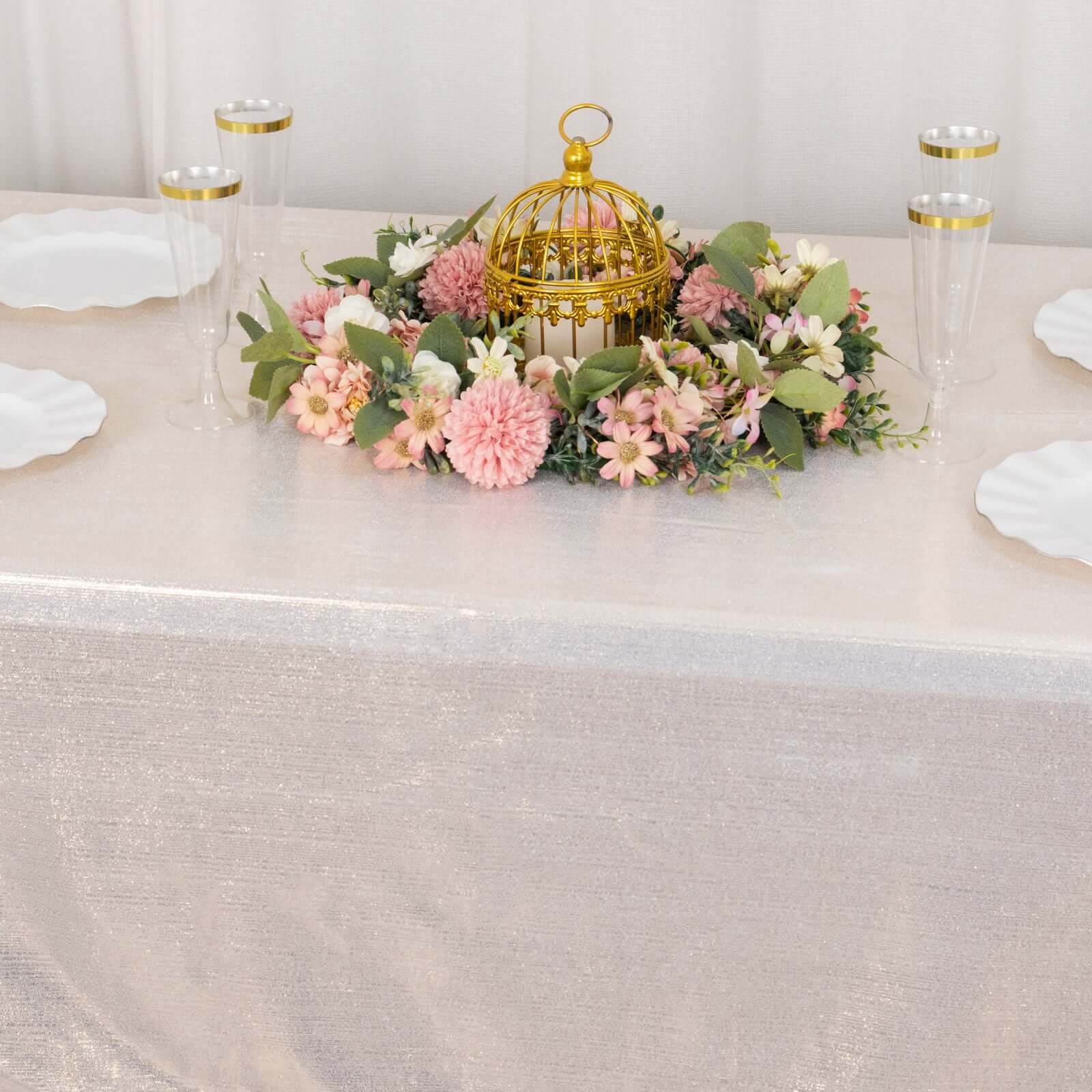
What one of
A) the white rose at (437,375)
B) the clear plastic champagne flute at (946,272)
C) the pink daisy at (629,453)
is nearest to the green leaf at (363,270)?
the white rose at (437,375)

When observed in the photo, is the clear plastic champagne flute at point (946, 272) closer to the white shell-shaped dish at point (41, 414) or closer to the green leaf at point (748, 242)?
the green leaf at point (748, 242)

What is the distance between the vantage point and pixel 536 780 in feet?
2.73

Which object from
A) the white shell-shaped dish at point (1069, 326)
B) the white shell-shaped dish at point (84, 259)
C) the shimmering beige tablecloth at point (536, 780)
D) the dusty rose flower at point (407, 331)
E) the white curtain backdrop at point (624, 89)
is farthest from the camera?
the white curtain backdrop at point (624, 89)

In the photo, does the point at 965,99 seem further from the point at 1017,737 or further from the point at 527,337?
the point at 1017,737

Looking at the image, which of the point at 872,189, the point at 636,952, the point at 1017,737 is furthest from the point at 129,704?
the point at 872,189

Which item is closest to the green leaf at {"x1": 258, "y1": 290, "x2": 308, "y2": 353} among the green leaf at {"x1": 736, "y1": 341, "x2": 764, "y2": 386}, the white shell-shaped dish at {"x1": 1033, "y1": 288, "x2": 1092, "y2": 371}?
the green leaf at {"x1": 736, "y1": 341, "x2": 764, "y2": 386}

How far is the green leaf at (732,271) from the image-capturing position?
3.22 ft

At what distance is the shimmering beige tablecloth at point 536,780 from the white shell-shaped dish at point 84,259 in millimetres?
314

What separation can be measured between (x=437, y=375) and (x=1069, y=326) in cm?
61

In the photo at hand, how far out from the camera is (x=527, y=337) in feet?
3.27

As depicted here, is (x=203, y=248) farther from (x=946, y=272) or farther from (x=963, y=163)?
(x=963, y=163)

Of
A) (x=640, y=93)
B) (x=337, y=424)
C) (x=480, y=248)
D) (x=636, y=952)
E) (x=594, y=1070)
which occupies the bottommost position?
(x=594, y=1070)

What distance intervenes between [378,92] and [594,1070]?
1.24 m

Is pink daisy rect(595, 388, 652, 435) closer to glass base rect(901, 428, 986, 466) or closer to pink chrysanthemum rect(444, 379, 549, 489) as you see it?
pink chrysanthemum rect(444, 379, 549, 489)
